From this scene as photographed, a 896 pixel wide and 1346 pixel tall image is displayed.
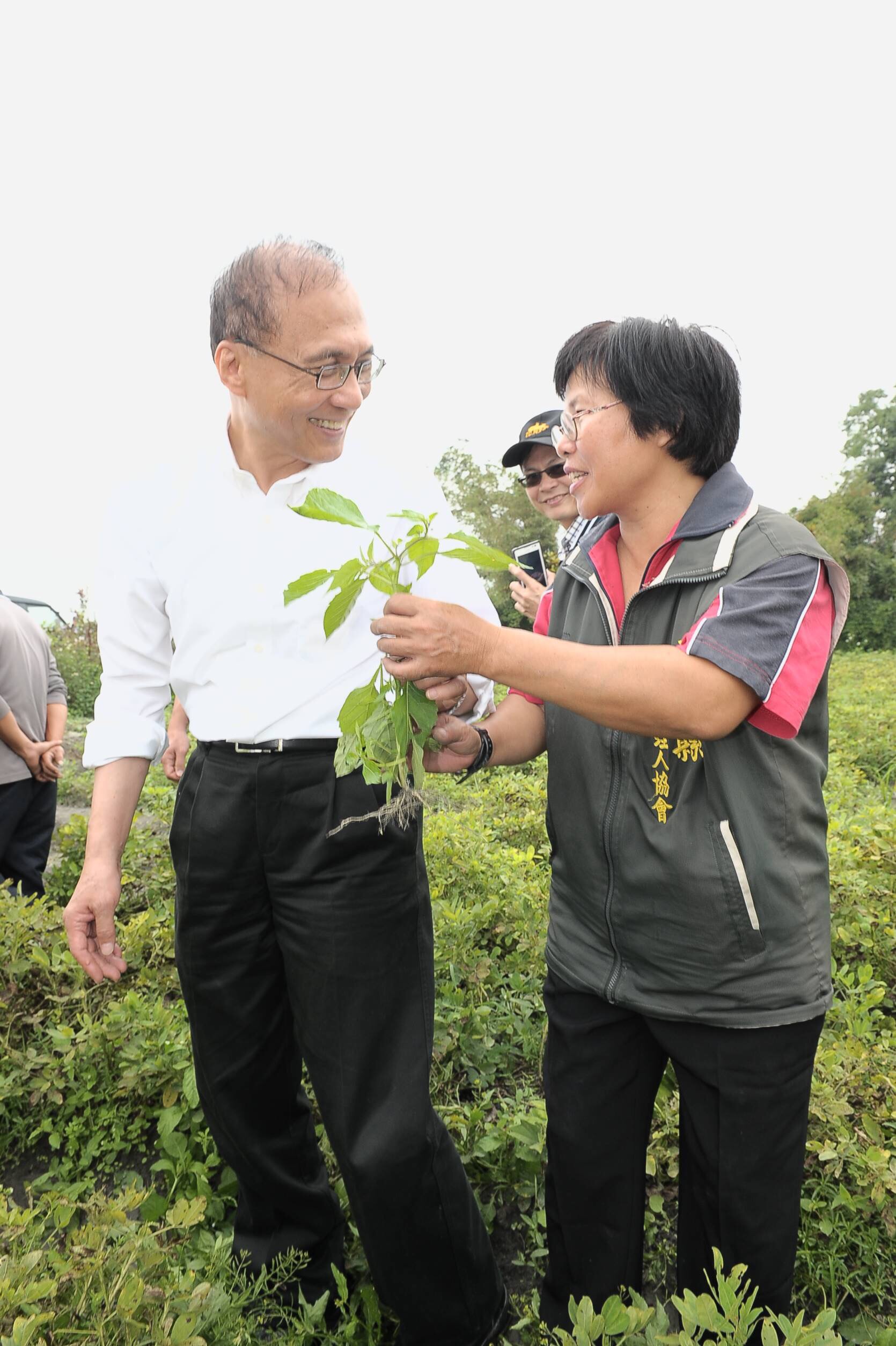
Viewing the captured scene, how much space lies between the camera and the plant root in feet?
5.48

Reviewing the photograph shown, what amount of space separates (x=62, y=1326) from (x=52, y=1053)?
159 centimetres

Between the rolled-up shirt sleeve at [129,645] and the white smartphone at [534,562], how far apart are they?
2.13 metres

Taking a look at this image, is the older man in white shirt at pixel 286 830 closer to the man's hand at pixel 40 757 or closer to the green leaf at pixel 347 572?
the green leaf at pixel 347 572

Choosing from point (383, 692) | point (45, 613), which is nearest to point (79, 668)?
point (45, 613)

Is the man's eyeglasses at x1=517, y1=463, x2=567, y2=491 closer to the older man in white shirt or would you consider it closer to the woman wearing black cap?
the woman wearing black cap

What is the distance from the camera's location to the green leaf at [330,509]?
1514 mm

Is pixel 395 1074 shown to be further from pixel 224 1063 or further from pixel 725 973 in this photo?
pixel 725 973

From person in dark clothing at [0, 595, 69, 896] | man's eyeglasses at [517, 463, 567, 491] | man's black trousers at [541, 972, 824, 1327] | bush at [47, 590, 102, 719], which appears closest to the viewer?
man's black trousers at [541, 972, 824, 1327]

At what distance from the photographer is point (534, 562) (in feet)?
13.5

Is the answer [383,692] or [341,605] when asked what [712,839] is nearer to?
[383,692]

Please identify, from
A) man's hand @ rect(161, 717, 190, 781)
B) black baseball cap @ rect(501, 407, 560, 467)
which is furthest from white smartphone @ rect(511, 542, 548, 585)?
man's hand @ rect(161, 717, 190, 781)

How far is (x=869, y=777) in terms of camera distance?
6453 mm

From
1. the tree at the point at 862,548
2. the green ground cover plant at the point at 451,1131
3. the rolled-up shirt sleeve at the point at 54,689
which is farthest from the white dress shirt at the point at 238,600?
the tree at the point at 862,548

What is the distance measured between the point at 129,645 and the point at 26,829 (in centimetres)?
228
